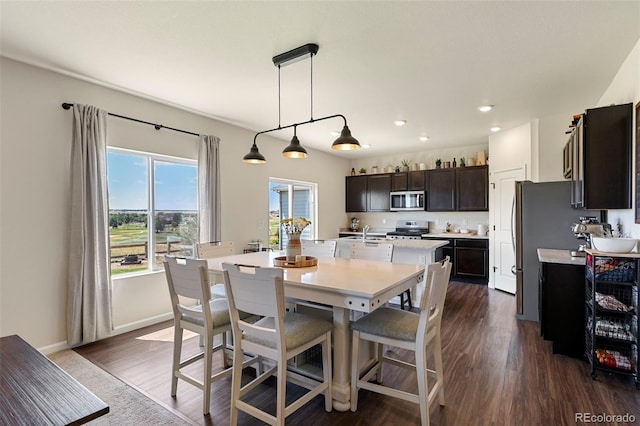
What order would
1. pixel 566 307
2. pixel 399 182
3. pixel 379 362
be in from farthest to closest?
pixel 399 182
pixel 566 307
pixel 379 362

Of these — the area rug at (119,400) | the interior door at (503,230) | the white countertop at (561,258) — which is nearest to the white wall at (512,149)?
the interior door at (503,230)

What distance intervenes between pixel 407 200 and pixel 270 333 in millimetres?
5437

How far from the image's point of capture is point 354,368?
6.70 feet

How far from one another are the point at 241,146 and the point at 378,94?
7.41 feet

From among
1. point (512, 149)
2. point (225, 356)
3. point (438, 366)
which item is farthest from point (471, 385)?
point (512, 149)

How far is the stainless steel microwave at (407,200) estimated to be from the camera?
6500mm

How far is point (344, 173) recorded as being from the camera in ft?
24.8

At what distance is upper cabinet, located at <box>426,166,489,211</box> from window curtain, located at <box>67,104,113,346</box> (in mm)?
5449

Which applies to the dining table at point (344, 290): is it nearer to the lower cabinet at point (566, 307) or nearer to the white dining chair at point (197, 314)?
the white dining chair at point (197, 314)

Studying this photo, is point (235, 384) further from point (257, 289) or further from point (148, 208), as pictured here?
point (148, 208)

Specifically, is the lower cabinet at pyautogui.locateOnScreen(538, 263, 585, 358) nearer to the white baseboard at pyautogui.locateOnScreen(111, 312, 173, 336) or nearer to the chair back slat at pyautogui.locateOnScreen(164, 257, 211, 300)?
the chair back slat at pyautogui.locateOnScreen(164, 257, 211, 300)

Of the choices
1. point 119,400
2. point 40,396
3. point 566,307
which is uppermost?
point 40,396

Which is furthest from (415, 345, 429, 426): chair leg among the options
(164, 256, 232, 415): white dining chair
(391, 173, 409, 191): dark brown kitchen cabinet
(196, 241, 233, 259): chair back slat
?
(391, 173, 409, 191): dark brown kitchen cabinet

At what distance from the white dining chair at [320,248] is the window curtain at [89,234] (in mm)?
2038
